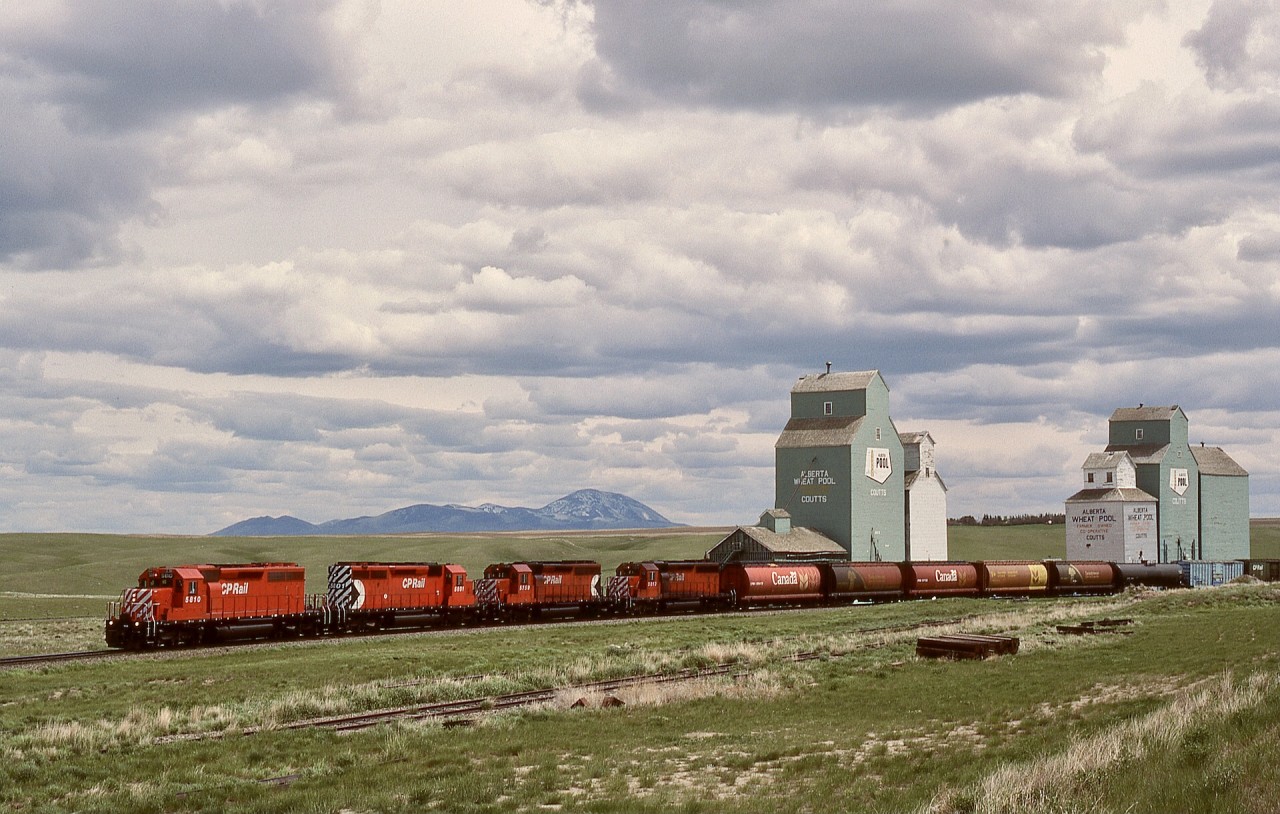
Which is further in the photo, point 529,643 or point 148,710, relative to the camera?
point 529,643

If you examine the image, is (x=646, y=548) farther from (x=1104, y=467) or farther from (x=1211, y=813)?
(x=1211, y=813)

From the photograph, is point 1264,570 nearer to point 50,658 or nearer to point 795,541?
point 795,541

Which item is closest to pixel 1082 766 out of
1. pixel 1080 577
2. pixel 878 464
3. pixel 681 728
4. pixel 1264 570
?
pixel 681 728

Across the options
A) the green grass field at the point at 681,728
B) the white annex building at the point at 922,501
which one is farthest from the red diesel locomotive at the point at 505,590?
the white annex building at the point at 922,501

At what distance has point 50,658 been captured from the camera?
4394cm

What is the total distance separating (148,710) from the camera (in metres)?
30.8

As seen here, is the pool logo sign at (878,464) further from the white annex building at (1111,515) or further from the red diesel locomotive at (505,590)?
the white annex building at (1111,515)

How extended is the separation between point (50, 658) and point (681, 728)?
89.9 ft

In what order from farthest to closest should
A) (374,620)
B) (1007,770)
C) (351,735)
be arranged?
(374,620) → (351,735) → (1007,770)

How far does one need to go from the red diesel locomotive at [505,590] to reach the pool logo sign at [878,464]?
17457mm

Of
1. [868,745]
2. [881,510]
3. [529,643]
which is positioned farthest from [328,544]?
[868,745]

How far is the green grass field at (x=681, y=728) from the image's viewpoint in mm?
18609

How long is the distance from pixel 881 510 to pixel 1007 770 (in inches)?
3464

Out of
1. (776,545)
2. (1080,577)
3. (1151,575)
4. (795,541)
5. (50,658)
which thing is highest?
(795,541)
